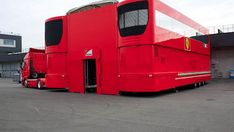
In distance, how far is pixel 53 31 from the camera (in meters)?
20.1

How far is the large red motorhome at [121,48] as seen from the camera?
15.2m

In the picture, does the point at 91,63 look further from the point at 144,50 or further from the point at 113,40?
the point at 144,50

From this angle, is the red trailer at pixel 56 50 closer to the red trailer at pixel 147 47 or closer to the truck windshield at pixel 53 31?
the truck windshield at pixel 53 31

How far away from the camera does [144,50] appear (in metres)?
15.1

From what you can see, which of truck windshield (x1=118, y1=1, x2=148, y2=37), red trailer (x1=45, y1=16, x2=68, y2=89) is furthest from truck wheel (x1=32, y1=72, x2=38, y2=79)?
truck windshield (x1=118, y1=1, x2=148, y2=37)

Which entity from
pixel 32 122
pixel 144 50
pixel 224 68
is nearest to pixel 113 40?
pixel 144 50

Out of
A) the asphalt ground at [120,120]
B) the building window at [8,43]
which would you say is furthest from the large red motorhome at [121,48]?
the building window at [8,43]

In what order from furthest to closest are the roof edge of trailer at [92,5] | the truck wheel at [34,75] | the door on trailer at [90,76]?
1. the truck wheel at [34,75]
2. the door on trailer at [90,76]
3. the roof edge of trailer at [92,5]

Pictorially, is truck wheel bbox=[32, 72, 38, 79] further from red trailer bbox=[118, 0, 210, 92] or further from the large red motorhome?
red trailer bbox=[118, 0, 210, 92]

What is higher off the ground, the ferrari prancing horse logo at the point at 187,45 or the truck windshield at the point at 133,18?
the truck windshield at the point at 133,18

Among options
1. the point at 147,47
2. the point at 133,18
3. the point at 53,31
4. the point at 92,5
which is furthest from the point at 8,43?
the point at 147,47

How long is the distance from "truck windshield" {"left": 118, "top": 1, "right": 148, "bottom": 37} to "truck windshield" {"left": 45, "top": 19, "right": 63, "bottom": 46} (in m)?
5.67

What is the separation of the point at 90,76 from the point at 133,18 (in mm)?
5711

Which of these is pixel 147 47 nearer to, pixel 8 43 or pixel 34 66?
pixel 34 66
